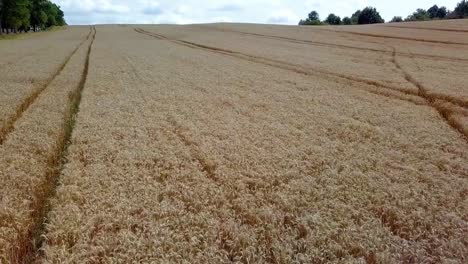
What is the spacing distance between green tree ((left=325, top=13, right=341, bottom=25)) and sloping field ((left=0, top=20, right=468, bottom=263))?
A: 12203 cm

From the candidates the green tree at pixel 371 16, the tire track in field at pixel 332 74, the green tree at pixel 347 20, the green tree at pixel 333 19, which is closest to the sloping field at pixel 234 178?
the tire track in field at pixel 332 74

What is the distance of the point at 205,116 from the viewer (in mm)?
10688

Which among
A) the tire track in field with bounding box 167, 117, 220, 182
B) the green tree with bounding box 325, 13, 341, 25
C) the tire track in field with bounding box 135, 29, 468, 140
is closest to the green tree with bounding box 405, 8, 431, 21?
the green tree with bounding box 325, 13, 341, 25

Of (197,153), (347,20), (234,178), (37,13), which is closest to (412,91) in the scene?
(197,153)

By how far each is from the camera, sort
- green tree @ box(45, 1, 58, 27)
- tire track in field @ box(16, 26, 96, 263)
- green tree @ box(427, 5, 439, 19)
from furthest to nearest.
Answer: green tree @ box(427, 5, 439, 19) < green tree @ box(45, 1, 58, 27) < tire track in field @ box(16, 26, 96, 263)

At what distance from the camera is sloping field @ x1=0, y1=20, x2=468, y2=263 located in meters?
4.54

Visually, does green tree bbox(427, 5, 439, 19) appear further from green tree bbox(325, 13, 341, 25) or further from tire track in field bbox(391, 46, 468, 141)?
tire track in field bbox(391, 46, 468, 141)

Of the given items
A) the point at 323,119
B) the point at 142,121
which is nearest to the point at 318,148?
the point at 323,119

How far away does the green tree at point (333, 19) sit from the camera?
126938 mm

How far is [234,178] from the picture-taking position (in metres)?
6.45

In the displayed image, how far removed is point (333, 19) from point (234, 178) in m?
133

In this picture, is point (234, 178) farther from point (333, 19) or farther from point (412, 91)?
point (333, 19)

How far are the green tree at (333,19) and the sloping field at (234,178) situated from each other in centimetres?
12203

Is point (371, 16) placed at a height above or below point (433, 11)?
below
